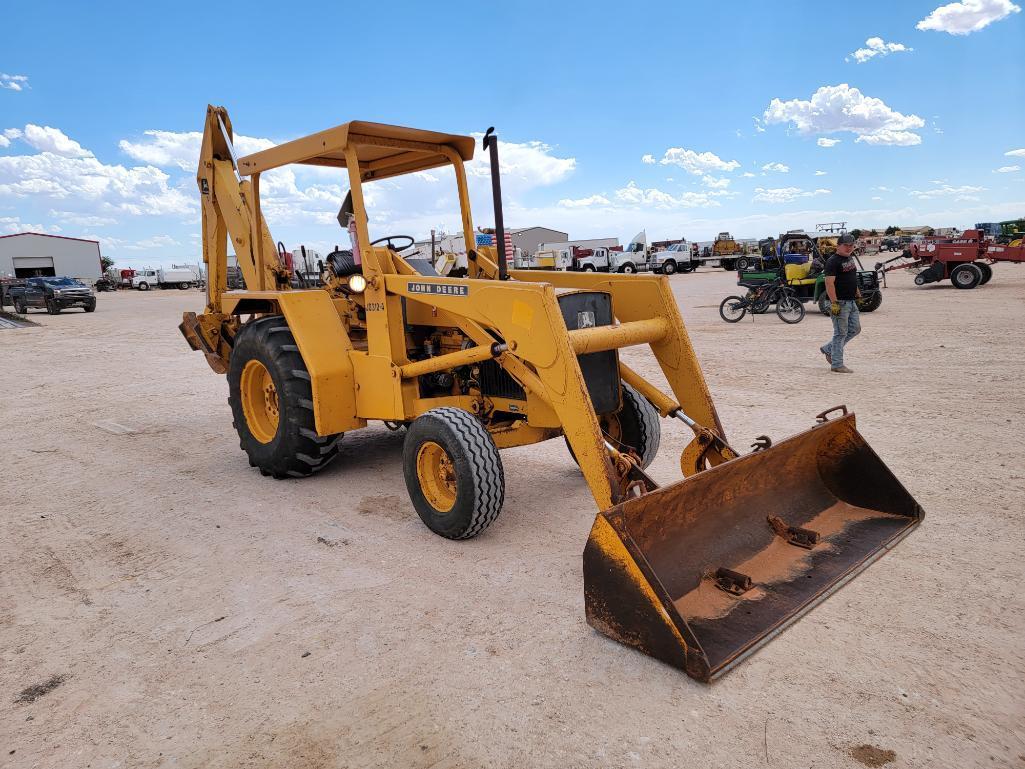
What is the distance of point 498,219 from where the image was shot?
4562 millimetres

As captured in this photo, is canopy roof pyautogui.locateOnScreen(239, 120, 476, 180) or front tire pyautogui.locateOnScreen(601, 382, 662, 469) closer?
canopy roof pyautogui.locateOnScreen(239, 120, 476, 180)

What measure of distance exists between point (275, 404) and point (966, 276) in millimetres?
20881

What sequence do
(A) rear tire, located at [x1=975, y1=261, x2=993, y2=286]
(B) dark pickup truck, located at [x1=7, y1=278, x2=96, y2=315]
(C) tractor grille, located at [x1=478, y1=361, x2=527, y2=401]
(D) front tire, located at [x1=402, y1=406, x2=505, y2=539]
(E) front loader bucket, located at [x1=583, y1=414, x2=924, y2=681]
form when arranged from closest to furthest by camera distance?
(E) front loader bucket, located at [x1=583, y1=414, x2=924, y2=681], (D) front tire, located at [x1=402, y1=406, x2=505, y2=539], (C) tractor grille, located at [x1=478, y1=361, x2=527, y2=401], (A) rear tire, located at [x1=975, y1=261, x2=993, y2=286], (B) dark pickup truck, located at [x1=7, y1=278, x2=96, y2=315]

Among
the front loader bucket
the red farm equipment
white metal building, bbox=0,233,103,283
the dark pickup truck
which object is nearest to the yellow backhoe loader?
the front loader bucket

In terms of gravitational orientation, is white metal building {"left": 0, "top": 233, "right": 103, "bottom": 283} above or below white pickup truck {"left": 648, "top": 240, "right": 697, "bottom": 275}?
above

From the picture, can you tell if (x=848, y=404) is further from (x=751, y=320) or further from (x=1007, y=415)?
(x=751, y=320)

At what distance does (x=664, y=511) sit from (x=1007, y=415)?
508 cm

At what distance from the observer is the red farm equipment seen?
65.9ft

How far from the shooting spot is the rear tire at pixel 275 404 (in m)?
5.34

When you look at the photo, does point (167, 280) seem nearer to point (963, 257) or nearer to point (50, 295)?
point (50, 295)

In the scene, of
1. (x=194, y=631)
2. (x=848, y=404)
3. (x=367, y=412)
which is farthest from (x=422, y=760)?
(x=848, y=404)

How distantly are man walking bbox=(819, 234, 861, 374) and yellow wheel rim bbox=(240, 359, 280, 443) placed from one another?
7.00 m

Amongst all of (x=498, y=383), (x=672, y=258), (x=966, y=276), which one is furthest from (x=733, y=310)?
(x=672, y=258)

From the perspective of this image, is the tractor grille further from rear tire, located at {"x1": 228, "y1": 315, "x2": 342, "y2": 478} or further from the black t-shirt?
the black t-shirt
